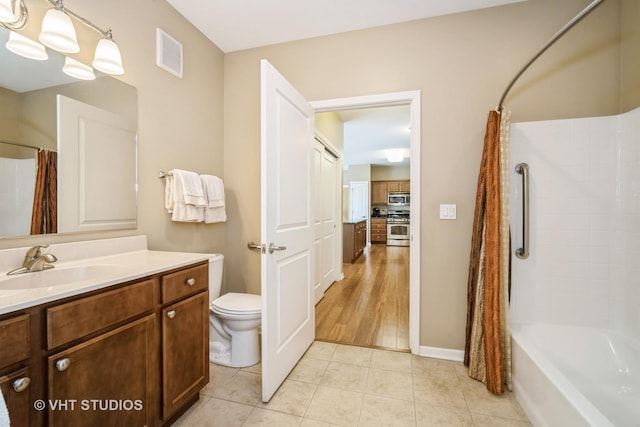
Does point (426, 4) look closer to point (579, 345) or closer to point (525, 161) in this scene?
point (525, 161)

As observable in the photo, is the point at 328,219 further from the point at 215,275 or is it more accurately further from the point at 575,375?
the point at 575,375

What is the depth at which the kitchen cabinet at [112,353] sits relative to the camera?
808 millimetres

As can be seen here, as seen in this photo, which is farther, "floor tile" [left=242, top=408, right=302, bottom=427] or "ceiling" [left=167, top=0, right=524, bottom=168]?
"ceiling" [left=167, top=0, right=524, bottom=168]

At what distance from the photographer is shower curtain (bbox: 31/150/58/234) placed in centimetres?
126

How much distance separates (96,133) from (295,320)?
1634 mm

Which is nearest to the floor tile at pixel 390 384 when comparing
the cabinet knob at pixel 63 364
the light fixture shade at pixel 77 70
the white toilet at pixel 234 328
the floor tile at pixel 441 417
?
the floor tile at pixel 441 417

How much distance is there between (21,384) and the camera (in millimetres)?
790

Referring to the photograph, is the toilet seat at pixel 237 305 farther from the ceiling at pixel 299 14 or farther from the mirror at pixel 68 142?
the ceiling at pixel 299 14

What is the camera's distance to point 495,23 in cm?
192

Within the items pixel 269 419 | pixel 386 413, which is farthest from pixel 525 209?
pixel 269 419

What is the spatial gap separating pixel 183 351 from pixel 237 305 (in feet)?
1.92

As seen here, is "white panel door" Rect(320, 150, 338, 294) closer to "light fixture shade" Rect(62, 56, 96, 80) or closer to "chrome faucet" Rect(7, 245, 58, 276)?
"light fixture shade" Rect(62, 56, 96, 80)

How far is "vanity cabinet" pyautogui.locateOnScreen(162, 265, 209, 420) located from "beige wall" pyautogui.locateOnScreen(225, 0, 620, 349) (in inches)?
60.9

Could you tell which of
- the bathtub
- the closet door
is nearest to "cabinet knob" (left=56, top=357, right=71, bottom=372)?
the bathtub
